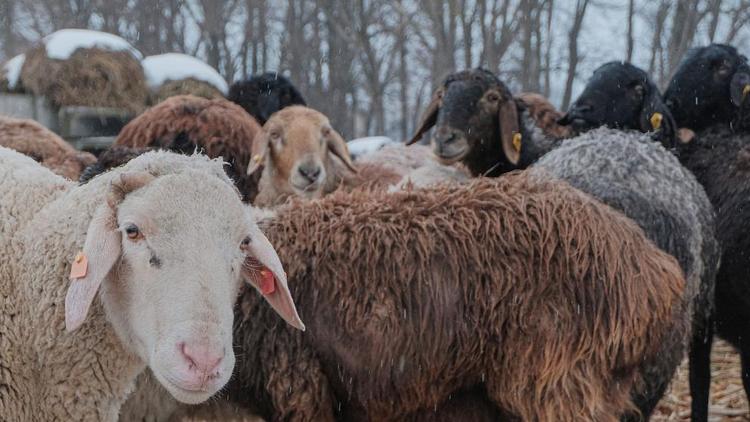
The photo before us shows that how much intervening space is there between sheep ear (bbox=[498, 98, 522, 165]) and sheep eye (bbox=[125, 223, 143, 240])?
3141 mm

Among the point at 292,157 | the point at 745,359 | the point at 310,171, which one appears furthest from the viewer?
the point at 292,157

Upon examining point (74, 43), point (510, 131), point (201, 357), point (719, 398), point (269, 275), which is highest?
point (74, 43)

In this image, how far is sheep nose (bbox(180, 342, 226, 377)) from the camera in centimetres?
218

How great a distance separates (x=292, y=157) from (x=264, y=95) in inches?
87.9

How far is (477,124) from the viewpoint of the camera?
517 centimetres

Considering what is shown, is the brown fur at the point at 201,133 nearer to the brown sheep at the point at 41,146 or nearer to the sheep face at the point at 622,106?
the brown sheep at the point at 41,146

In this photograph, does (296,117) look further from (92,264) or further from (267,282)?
(92,264)

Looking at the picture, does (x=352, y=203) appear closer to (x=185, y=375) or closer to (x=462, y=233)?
(x=462, y=233)

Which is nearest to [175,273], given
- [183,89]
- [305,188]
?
[305,188]

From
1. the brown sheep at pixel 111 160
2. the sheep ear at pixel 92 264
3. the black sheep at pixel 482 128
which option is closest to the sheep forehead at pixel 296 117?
the black sheep at pixel 482 128

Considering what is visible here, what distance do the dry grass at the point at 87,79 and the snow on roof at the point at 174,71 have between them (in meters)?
0.29

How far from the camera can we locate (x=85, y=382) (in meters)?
2.57

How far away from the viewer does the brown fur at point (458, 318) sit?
2.83 metres

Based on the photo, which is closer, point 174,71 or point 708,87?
point 708,87
